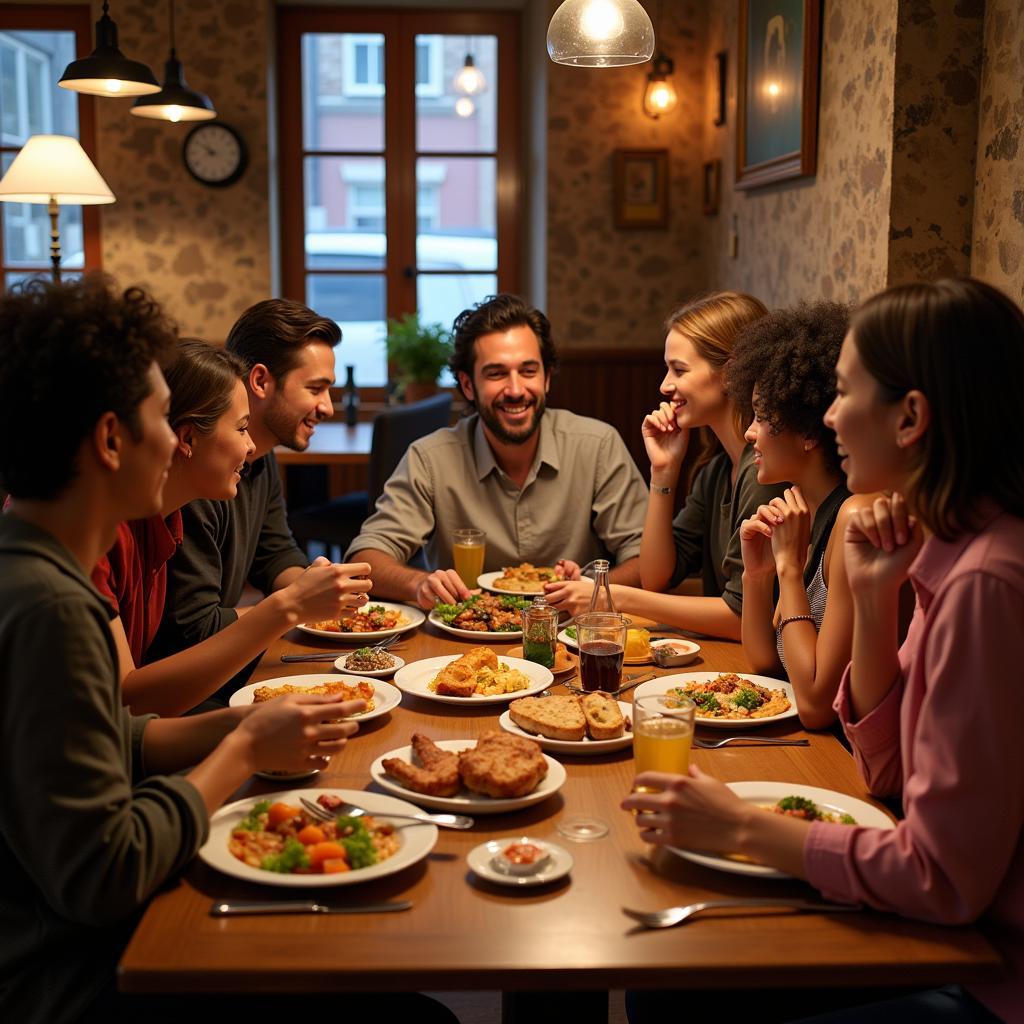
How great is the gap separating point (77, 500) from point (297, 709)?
35 centimetres

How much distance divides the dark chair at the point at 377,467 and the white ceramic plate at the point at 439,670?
2.04 meters

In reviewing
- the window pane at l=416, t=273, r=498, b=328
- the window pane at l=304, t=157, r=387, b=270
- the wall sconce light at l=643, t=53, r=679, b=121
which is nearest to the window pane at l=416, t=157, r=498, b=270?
the window pane at l=416, t=273, r=498, b=328

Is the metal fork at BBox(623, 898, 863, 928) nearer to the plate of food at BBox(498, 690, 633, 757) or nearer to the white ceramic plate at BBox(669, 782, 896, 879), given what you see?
the white ceramic plate at BBox(669, 782, 896, 879)

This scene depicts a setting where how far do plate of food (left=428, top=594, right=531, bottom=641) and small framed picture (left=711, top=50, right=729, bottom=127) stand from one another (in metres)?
3.54

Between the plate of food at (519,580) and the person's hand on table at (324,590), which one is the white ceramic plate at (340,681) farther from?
the plate of food at (519,580)

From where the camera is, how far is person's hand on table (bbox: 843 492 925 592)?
4.65ft

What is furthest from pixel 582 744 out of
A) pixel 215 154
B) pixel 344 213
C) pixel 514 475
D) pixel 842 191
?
pixel 344 213

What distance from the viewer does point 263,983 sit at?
108 centimetres

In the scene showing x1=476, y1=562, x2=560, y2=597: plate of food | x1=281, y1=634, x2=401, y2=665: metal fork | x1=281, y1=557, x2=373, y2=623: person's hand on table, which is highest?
x1=281, y1=557, x2=373, y2=623: person's hand on table

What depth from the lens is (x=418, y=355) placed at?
5.67m

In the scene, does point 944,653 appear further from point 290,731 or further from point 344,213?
point 344,213

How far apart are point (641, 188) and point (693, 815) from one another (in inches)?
193

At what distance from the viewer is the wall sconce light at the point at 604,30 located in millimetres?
2398

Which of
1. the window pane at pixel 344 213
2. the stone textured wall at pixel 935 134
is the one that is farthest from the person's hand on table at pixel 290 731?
the window pane at pixel 344 213
